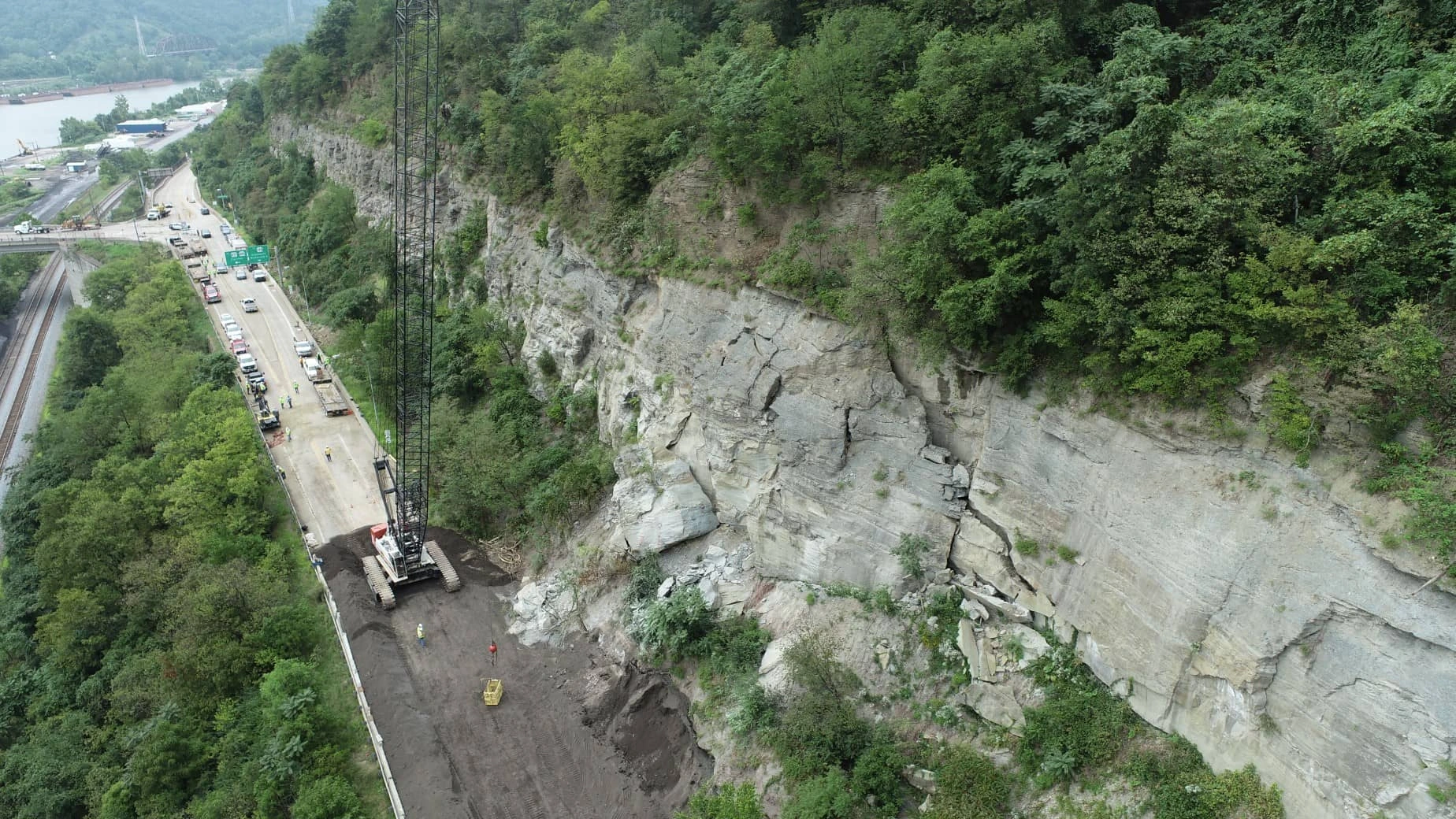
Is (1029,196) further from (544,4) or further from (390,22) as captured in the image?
(390,22)

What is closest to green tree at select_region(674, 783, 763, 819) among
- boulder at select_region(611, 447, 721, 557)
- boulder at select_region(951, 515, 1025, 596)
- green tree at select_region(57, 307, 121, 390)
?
boulder at select_region(951, 515, 1025, 596)

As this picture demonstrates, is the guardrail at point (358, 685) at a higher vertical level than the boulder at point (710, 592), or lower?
lower

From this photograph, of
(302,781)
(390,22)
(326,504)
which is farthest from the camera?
(390,22)

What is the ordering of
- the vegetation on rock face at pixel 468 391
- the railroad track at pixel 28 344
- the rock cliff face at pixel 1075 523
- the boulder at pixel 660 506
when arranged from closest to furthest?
the rock cliff face at pixel 1075 523
the boulder at pixel 660 506
the vegetation on rock face at pixel 468 391
the railroad track at pixel 28 344

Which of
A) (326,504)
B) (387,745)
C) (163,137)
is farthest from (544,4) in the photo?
(163,137)

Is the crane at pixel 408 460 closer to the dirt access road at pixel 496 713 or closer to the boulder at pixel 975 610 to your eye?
the dirt access road at pixel 496 713

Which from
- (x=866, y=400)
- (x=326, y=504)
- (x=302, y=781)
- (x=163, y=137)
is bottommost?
(x=163, y=137)

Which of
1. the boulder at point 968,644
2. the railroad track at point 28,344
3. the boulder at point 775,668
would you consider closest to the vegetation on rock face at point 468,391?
the boulder at point 775,668
